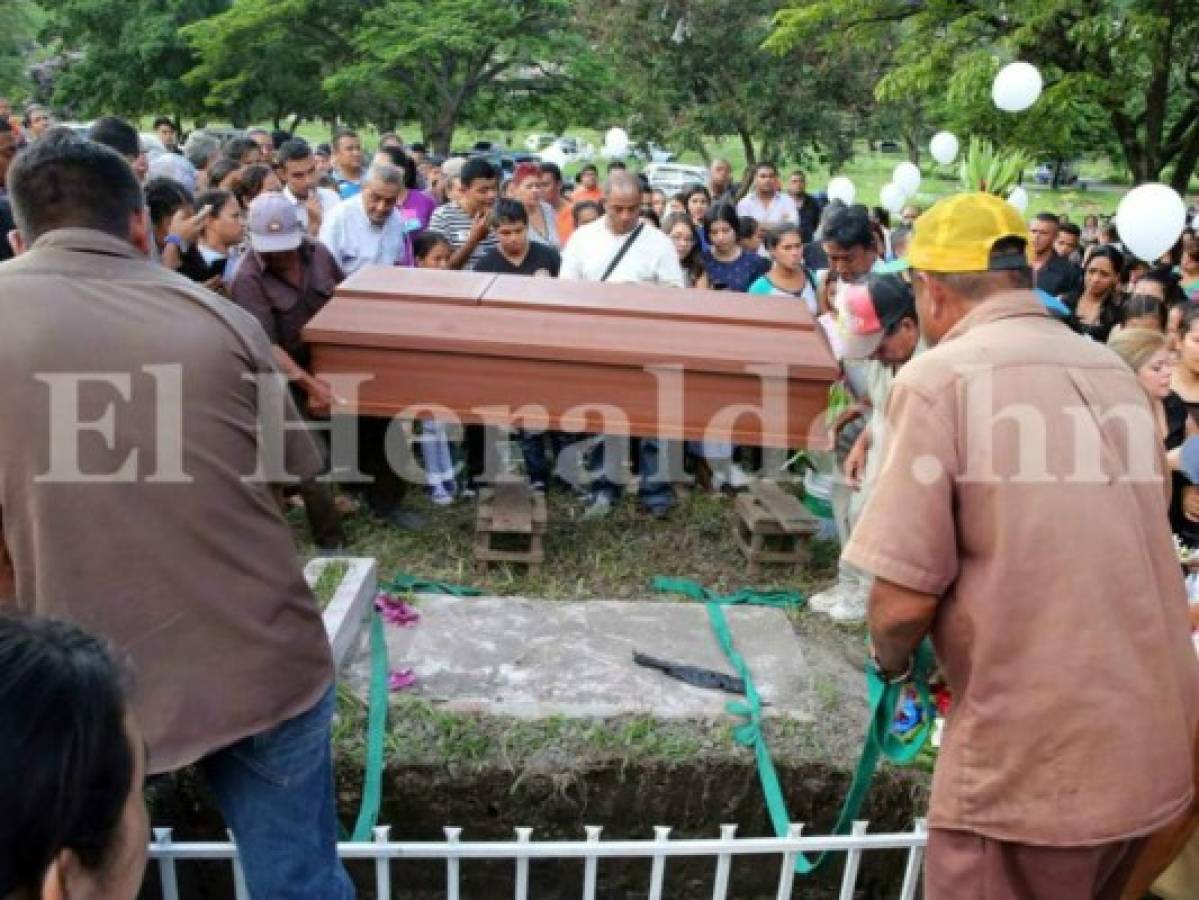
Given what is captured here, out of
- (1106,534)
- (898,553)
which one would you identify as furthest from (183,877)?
(1106,534)

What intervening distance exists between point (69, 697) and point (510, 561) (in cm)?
315

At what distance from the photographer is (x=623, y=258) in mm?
4688

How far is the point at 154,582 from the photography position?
167 centimetres

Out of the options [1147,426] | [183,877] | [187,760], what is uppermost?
→ [1147,426]

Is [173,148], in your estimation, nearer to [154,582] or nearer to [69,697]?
[154,582]

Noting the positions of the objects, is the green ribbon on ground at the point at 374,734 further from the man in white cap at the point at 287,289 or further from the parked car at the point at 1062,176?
the parked car at the point at 1062,176

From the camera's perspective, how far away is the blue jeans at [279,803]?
5.92 feet

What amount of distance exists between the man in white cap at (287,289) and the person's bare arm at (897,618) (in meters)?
2.31

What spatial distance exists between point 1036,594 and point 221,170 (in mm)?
5221

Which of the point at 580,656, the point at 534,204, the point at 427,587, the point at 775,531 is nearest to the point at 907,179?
the point at 534,204

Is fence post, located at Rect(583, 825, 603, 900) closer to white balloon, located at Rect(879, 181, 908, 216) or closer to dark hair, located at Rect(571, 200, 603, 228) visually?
dark hair, located at Rect(571, 200, 603, 228)

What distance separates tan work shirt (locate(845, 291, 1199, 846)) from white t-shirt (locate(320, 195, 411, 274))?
138 inches

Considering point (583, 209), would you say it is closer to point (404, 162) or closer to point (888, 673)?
point (404, 162)

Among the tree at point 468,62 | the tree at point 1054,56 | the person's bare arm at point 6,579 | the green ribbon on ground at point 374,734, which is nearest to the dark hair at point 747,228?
the green ribbon on ground at point 374,734
